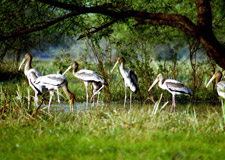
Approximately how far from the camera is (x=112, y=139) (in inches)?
243

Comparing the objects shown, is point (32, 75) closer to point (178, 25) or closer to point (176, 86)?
point (176, 86)

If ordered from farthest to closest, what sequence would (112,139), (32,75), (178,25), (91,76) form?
(91,76), (178,25), (32,75), (112,139)

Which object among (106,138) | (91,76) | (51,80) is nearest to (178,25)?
(91,76)

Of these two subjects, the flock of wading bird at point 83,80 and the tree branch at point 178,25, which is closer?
the flock of wading bird at point 83,80

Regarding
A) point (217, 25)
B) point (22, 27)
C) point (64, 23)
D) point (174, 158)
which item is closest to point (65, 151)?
point (174, 158)

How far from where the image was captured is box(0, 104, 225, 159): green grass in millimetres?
5367

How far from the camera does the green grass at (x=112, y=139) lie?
5.37 meters

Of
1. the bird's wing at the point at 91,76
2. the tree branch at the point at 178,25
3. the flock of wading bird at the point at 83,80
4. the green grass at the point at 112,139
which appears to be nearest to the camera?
the green grass at the point at 112,139

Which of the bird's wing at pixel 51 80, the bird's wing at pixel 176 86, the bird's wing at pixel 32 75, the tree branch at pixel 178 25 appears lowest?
the bird's wing at pixel 176 86

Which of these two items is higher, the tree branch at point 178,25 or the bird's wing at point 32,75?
the tree branch at point 178,25

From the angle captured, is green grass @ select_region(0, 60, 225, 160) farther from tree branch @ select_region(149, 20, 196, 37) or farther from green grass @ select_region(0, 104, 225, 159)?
tree branch @ select_region(149, 20, 196, 37)

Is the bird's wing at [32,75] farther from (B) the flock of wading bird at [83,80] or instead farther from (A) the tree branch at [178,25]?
(A) the tree branch at [178,25]

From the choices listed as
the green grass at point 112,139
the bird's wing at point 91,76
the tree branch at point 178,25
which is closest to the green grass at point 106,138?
the green grass at point 112,139

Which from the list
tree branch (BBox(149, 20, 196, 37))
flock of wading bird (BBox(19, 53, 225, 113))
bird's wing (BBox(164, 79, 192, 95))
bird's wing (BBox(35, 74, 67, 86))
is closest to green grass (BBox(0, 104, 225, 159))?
flock of wading bird (BBox(19, 53, 225, 113))
